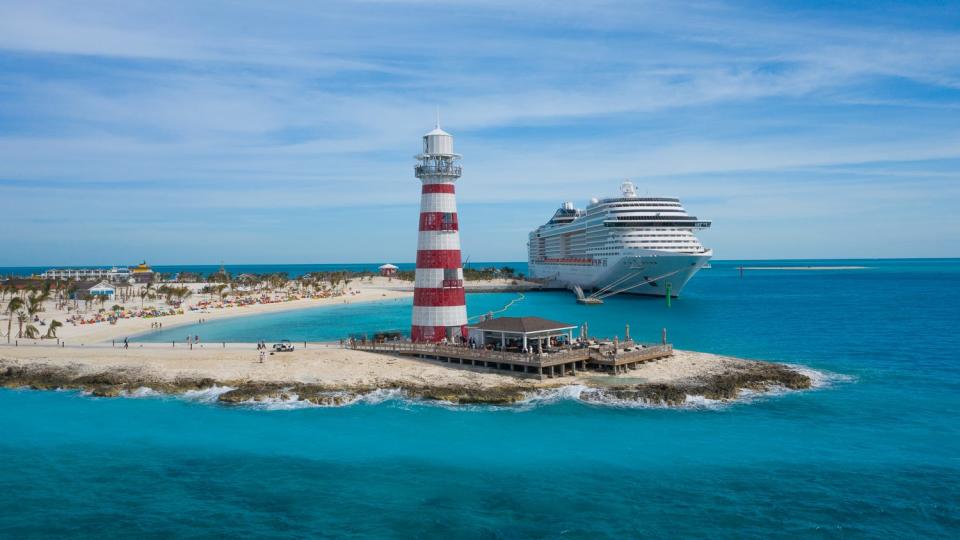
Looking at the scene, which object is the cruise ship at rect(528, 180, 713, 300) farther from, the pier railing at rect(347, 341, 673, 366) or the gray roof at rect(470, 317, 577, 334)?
the gray roof at rect(470, 317, 577, 334)

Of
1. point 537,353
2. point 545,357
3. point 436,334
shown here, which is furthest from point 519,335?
point 436,334

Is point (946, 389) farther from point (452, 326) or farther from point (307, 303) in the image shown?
point (307, 303)

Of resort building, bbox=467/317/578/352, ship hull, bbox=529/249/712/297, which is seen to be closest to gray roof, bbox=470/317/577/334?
resort building, bbox=467/317/578/352

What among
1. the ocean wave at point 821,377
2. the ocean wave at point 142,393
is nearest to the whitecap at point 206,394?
the ocean wave at point 142,393

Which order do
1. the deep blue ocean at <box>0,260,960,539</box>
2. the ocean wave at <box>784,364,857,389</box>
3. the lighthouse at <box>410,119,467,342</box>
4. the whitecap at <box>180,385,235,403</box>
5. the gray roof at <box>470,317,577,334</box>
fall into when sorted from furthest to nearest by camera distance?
the lighthouse at <box>410,119,467,342</box>, the gray roof at <box>470,317,577,334</box>, the ocean wave at <box>784,364,857,389</box>, the whitecap at <box>180,385,235,403</box>, the deep blue ocean at <box>0,260,960,539</box>

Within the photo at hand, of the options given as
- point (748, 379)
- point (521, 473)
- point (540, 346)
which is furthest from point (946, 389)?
point (521, 473)

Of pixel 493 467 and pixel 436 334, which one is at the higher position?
pixel 436 334

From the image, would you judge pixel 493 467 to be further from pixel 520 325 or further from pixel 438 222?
pixel 438 222
